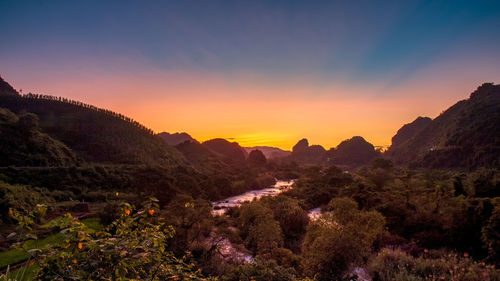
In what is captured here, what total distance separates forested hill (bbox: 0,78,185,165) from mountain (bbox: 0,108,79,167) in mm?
13953

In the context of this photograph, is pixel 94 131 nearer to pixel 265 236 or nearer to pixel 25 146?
pixel 25 146

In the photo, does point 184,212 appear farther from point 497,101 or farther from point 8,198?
point 497,101

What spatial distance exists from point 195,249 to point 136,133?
9304 cm

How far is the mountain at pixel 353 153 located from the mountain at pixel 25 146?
157 meters

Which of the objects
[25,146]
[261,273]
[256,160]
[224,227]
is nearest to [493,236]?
[261,273]

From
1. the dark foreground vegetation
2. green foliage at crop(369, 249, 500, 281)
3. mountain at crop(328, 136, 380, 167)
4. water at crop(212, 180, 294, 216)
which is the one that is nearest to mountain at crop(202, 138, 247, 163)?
mountain at crop(328, 136, 380, 167)

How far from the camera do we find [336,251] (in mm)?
12570

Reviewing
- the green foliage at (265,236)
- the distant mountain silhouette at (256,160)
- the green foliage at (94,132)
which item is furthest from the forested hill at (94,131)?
the green foliage at (265,236)

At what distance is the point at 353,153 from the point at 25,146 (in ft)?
582

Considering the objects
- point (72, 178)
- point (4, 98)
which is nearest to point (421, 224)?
point (72, 178)

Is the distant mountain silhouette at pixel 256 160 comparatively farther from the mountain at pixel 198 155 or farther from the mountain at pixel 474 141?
the mountain at pixel 474 141

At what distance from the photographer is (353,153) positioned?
18175 cm

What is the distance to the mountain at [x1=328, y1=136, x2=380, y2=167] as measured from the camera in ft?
580

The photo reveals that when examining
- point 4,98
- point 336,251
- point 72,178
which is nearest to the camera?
point 336,251
